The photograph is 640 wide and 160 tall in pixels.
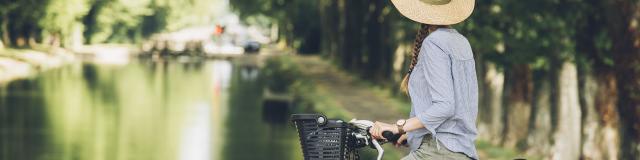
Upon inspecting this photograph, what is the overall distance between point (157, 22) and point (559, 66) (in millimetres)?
130213

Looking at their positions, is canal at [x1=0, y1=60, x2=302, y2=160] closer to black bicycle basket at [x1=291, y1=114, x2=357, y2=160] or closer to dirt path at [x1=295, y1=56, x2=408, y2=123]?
dirt path at [x1=295, y1=56, x2=408, y2=123]

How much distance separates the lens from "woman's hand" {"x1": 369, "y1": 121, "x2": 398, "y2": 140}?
5094 millimetres

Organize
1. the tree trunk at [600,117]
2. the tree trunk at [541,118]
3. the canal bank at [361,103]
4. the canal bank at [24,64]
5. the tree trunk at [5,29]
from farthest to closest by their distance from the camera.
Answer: the tree trunk at [5,29] → the canal bank at [24,64] → the tree trunk at [541,118] → the canal bank at [361,103] → the tree trunk at [600,117]

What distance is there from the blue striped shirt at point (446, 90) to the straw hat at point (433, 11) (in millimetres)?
51

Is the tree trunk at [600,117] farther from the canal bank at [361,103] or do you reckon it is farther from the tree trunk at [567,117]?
the tree trunk at [567,117]

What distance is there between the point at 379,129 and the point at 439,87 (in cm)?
29

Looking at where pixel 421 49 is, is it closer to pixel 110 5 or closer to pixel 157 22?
pixel 110 5

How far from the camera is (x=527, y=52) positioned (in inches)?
712

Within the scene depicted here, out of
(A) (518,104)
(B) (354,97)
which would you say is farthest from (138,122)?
(B) (354,97)

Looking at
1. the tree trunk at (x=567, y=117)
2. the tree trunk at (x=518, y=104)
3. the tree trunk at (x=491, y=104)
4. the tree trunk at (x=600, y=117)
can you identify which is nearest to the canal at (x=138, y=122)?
the tree trunk at (x=491, y=104)

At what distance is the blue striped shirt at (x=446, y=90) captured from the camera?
16.2 feet

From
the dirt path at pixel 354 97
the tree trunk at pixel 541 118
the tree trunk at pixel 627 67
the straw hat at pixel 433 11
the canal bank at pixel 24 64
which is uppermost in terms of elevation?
the straw hat at pixel 433 11

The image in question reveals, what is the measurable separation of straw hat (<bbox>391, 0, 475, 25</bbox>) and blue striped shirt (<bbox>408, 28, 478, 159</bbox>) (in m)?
0.05

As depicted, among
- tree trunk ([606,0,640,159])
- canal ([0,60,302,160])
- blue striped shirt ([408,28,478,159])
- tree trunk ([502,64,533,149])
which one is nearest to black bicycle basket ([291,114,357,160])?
blue striped shirt ([408,28,478,159])
